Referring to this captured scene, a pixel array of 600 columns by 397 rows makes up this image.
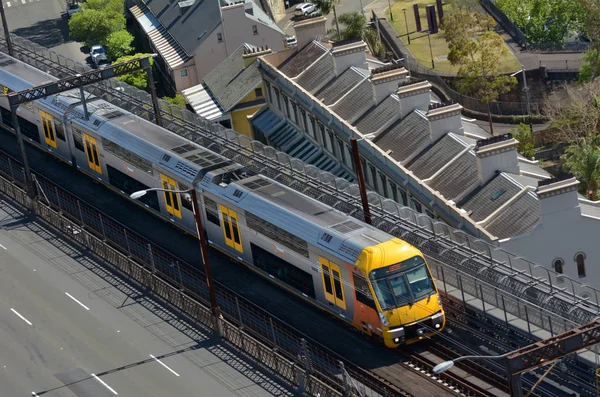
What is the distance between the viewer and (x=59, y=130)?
72.8 metres

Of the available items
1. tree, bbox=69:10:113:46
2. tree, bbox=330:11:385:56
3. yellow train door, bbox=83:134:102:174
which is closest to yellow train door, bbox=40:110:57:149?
yellow train door, bbox=83:134:102:174

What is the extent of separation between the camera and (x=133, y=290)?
5962cm

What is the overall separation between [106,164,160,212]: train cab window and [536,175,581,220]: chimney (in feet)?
64.3

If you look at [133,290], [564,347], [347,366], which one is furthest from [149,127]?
[564,347]

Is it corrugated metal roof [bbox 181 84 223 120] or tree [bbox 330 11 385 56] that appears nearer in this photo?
corrugated metal roof [bbox 181 84 223 120]

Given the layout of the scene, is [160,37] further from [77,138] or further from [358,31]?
[77,138]

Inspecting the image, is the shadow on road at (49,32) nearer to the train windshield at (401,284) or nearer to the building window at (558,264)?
the building window at (558,264)

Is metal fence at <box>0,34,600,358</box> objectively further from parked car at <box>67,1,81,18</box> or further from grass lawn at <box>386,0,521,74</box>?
parked car at <box>67,1,81,18</box>

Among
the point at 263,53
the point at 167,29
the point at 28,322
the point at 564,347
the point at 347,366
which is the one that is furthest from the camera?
the point at 167,29

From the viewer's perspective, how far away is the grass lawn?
10375cm

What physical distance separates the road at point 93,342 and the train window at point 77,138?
8.91 metres

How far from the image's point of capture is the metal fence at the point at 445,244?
156 ft

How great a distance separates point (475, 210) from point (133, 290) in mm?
16290

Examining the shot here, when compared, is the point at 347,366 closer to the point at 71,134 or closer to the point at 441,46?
the point at 71,134
